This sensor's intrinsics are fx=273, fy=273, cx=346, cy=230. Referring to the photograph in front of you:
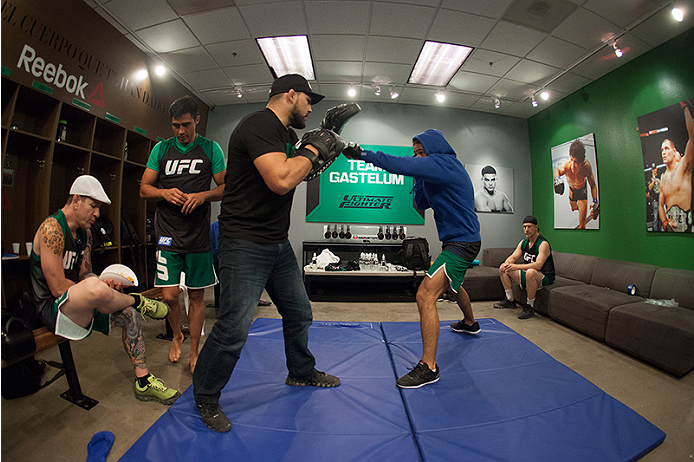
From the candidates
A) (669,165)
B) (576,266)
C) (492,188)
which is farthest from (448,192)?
(492,188)

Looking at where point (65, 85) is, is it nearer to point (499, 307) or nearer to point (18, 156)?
point (18, 156)

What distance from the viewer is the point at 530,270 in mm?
3555

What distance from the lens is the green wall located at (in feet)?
10.1

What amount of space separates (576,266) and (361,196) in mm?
3602

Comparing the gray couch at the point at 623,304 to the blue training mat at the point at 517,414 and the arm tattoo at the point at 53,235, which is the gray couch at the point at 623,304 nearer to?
the blue training mat at the point at 517,414

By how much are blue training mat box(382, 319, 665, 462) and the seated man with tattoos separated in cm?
147

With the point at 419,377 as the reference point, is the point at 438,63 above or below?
above

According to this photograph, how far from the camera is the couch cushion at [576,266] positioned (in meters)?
3.86

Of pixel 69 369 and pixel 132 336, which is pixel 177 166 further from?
pixel 69 369

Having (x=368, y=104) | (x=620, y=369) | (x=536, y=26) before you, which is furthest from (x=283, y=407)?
(x=368, y=104)

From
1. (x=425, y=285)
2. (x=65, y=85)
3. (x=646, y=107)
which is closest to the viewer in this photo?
(x=65, y=85)

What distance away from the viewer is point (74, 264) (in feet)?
3.84

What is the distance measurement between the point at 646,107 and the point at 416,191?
3.64 metres

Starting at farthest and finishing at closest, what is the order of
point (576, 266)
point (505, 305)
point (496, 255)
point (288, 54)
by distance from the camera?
1. point (496, 255)
2. point (576, 266)
3. point (505, 305)
4. point (288, 54)
